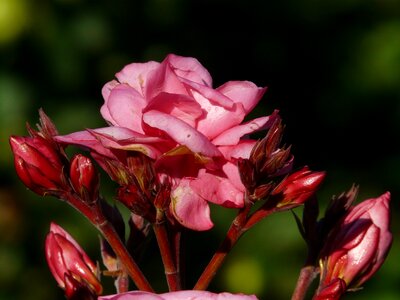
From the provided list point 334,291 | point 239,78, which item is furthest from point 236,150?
point 239,78

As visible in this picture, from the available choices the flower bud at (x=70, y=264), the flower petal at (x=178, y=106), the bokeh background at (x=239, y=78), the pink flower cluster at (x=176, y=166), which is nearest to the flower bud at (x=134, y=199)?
the pink flower cluster at (x=176, y=166)

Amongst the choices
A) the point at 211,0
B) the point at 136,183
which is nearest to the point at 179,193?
the point at 136,183

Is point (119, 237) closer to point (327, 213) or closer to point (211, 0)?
point (327, 213)

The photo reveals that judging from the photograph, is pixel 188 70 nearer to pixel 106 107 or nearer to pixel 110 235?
pixel 106 107

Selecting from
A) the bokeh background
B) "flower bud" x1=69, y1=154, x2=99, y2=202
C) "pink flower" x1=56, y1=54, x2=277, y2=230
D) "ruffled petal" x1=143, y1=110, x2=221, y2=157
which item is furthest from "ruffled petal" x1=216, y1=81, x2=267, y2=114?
the bokeh background

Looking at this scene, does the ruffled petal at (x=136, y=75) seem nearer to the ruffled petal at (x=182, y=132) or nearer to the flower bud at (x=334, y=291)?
the ruffled petal at (x=182, y=132)

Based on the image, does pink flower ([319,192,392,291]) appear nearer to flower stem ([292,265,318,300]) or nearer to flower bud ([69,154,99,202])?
flower stem ([292,265,318,300])
